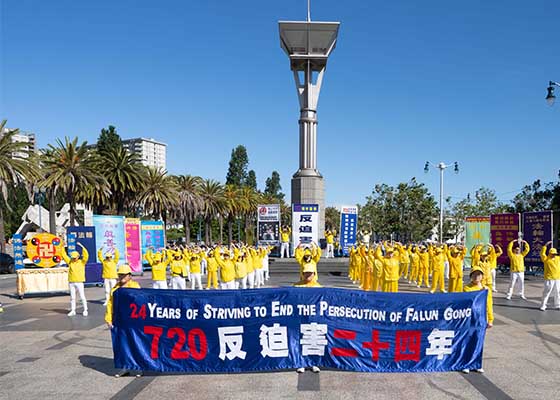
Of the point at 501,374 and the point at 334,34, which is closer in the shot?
the point at 501,374

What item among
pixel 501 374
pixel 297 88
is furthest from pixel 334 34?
pixel 501 374

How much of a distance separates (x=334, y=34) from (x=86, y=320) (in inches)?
1046

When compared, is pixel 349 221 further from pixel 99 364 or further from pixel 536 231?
pixel 99 364

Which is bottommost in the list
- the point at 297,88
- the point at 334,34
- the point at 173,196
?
the point at 173,196

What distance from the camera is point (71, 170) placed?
3316 cm

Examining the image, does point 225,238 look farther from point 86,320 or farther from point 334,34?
point 86,320

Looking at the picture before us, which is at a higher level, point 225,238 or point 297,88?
point 297,88

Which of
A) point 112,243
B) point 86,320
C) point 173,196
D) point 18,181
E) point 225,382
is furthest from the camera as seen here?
point 173,196

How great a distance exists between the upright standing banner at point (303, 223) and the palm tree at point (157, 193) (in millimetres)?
16538

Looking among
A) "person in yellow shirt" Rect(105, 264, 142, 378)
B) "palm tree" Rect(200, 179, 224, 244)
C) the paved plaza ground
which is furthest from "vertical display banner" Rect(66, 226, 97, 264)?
"palm tree" Rect(200, 179, 224, 244)

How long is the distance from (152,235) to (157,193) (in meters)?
12.4

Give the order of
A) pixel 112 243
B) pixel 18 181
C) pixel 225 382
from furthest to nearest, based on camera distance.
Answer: pixel 18 181 → pixel 112 243 → pixel 225 382

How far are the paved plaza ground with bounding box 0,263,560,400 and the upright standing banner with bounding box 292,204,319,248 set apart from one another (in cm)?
1808

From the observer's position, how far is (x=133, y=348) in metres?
7.55
